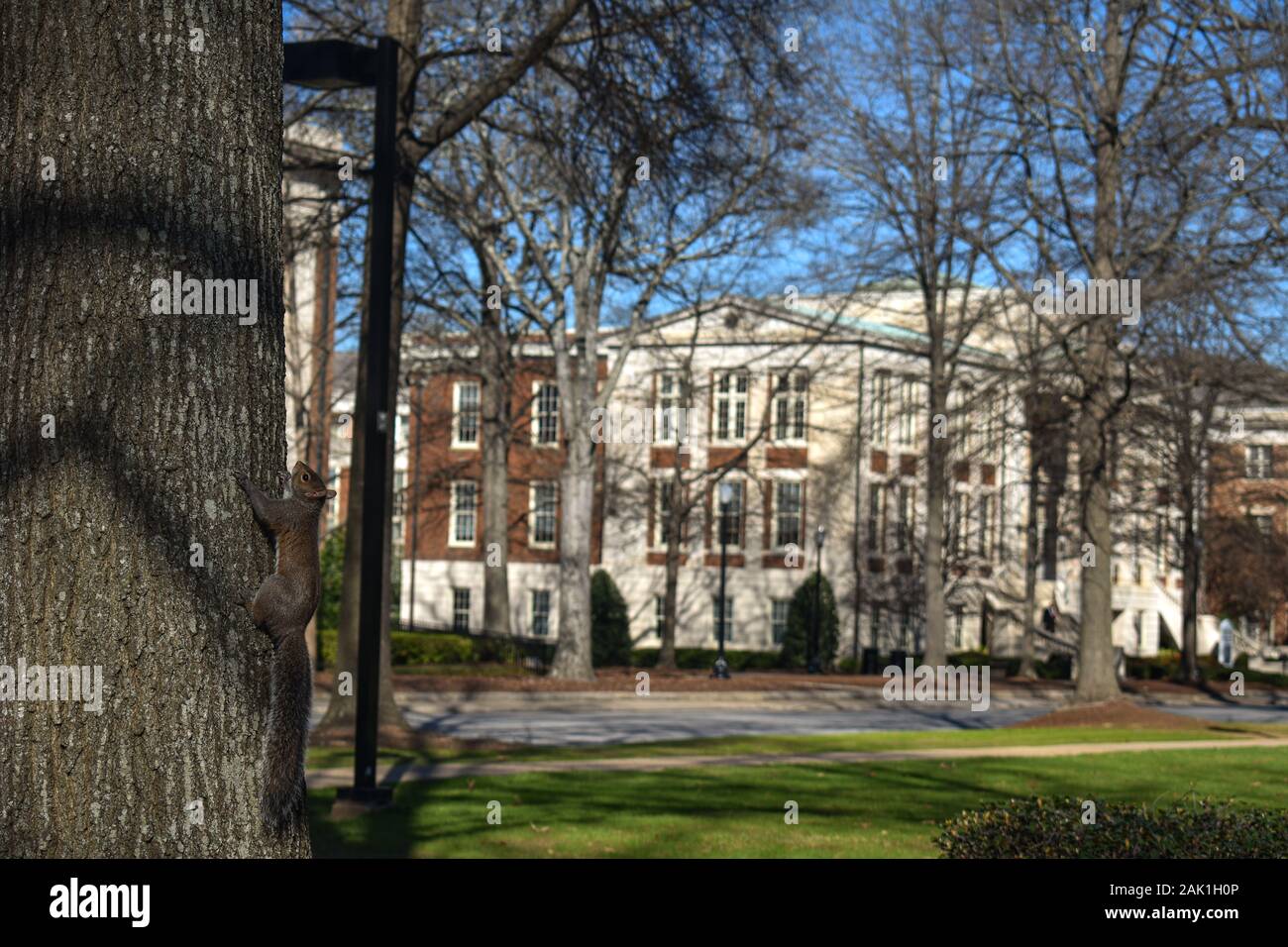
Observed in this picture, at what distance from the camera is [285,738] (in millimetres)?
4082

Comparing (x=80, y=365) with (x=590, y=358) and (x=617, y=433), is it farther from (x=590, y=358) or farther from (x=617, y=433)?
(x=617, y=433)

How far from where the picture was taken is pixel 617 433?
48656 mm

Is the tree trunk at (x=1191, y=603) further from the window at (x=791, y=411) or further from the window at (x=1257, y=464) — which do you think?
the window at (x=791, y=411)

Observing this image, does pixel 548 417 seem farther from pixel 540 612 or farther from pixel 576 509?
pixel 576 509

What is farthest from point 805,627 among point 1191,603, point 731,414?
point 1191,603

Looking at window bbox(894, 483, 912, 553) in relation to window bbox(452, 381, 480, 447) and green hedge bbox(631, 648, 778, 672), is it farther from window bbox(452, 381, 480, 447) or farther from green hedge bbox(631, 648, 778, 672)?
window bbox(452, 381, 480, 447)

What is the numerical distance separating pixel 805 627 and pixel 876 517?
511 cm

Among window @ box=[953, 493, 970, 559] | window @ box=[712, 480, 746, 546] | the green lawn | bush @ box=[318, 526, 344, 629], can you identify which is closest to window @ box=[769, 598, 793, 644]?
window @ box=[712, 480, 746, 546]

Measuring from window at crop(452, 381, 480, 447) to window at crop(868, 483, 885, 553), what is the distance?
575 inches

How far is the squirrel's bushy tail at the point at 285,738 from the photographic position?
4059mm

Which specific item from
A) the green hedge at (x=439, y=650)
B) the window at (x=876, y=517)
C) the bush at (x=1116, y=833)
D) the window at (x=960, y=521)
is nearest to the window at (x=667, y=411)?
the window at (x=876, y=517)

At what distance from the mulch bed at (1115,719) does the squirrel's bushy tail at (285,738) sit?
72.3ft
